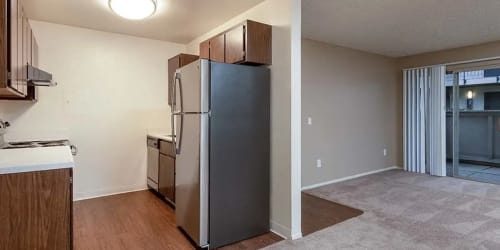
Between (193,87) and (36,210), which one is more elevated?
(193,87)

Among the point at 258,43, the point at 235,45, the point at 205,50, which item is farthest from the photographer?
Result: the point at 205,50

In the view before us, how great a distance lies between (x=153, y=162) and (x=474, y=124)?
6569 millimetres

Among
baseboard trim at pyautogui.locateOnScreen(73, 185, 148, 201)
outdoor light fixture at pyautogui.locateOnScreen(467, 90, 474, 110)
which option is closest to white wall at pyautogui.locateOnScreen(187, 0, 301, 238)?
baseboard trim at pyautogui.locateOnScreen(73, 185, 148, 201)

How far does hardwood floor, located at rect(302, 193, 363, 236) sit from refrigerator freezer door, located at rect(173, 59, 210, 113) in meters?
1.62

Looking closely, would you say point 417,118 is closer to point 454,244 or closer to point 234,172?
point 454,244

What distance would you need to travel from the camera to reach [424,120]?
5.44 meters

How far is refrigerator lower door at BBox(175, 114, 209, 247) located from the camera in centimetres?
240

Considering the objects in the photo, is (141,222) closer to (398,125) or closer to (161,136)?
(161,136)

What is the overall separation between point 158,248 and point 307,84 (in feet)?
10.3

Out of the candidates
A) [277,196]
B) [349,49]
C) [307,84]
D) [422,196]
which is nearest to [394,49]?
[349,49]

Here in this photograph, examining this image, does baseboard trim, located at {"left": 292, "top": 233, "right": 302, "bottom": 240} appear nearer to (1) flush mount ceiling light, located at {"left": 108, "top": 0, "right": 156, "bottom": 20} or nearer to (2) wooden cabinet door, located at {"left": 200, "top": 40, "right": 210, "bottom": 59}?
(2) wooden cabinet door, located at {"left": 200, "top": 40, "right": 210, "bottom": 59}

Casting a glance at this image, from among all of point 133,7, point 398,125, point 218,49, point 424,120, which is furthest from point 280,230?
point 398,125

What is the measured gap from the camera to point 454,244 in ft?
8.29

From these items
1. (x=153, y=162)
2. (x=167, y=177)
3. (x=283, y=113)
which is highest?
(x=283, y=113)
